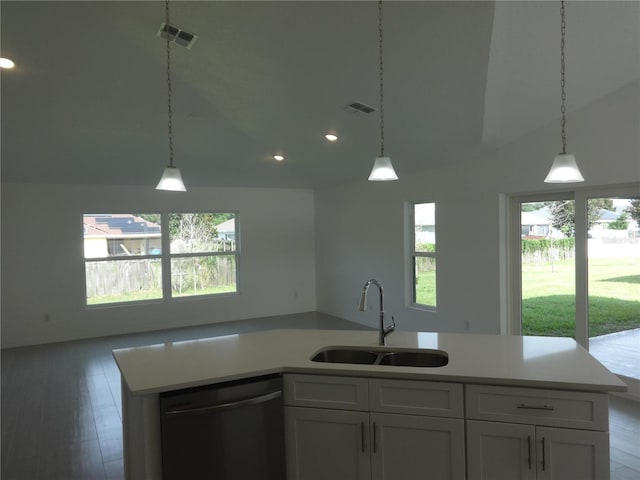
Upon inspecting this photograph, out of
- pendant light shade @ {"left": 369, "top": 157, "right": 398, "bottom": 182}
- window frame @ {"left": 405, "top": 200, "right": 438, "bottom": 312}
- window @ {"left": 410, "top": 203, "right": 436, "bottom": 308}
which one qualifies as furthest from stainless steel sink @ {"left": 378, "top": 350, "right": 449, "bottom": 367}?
window frame @ {"left": 405, "top": 200, "right": 438, "bottom": 312}

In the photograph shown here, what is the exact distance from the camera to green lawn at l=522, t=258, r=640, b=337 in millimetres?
3912

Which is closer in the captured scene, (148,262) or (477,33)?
(477,33)

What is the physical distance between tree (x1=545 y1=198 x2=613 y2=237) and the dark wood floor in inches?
61.9

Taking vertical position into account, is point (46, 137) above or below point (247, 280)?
above

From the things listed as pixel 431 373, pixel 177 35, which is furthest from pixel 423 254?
pixel 431 373

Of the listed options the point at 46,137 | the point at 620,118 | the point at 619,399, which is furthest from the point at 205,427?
the point at 46,137

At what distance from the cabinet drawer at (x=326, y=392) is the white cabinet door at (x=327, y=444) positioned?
0.12ft

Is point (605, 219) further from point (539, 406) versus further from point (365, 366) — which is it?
point (365, 366)

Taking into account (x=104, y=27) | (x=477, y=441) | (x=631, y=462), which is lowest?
(x=631, y=462)

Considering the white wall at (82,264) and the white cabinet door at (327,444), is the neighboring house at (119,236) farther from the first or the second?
the white cabinet door at (327,444)

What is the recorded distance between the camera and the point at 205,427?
210 cm

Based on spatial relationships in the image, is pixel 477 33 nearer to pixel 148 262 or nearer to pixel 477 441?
pixel 477 441

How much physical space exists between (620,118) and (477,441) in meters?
3.15

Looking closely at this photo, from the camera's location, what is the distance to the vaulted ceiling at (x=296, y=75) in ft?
10.2
